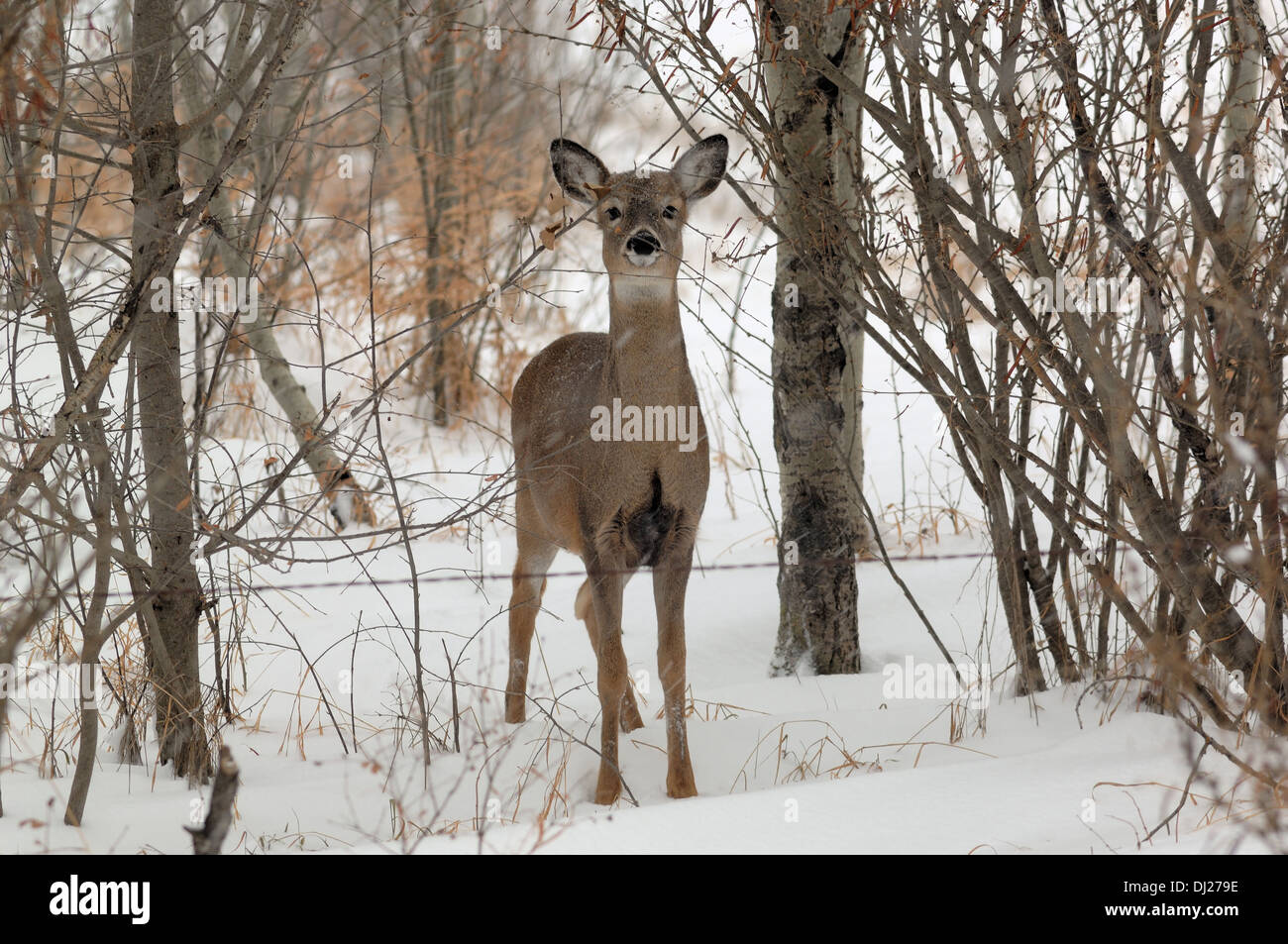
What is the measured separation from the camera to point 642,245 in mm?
4699

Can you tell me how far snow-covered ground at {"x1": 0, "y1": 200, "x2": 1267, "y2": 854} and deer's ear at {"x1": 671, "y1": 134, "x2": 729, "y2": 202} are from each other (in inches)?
46.2

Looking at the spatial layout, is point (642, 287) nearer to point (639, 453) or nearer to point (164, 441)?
point (639, 453)

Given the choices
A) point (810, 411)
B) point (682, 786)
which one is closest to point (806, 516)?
point (810, 411)

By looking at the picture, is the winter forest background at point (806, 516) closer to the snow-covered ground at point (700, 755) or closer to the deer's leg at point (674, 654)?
the snow-covered ground at point (700, 755)

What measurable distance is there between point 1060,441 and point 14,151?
12.1ft

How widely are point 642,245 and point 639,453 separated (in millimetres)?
760

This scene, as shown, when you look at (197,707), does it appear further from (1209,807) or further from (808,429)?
(1209,807)

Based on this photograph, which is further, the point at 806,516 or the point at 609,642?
the point at 806,516

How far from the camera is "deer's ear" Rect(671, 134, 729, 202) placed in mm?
4957

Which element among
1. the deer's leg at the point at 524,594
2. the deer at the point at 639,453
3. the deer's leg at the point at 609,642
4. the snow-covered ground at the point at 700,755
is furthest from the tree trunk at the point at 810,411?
the deer's leg at the point at 524,594

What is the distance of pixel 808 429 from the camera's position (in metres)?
5.79

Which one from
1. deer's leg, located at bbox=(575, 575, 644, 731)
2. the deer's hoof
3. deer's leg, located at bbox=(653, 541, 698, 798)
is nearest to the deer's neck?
deer's leg, located at bbox=(653, 541, 698, 798)

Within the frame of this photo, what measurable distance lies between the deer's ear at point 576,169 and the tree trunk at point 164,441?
4.56 feet
